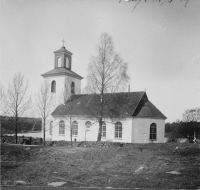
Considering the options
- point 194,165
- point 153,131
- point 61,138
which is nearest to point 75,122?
point 61,138

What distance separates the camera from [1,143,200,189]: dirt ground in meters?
8.56

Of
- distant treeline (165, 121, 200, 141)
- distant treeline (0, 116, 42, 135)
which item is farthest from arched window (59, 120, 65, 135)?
distant treeline (165, 121, 200, 141)

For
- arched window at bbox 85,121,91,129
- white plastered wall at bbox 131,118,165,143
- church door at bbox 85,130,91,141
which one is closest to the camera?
white plastered wall at bbox 131,118,165,143

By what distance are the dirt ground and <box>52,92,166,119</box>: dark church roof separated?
12.0m

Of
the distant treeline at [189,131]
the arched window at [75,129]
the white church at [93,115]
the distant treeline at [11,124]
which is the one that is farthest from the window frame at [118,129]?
the distant treeline at [189,131]

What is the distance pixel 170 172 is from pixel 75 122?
23741mm

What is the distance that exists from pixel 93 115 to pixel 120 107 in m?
4.86

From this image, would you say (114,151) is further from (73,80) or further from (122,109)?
(73,80)

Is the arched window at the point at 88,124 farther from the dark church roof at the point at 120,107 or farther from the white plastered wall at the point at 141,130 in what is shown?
the white plastered wall at the point at 141,130

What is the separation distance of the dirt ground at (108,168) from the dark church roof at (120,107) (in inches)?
471

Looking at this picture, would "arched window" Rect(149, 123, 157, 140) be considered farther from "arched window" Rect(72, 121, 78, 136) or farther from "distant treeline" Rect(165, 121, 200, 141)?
"distant treeline" Rect(165, 121, 200, 141)

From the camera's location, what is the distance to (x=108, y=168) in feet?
38.2

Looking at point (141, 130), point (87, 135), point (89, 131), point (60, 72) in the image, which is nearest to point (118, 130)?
point (141, 130)

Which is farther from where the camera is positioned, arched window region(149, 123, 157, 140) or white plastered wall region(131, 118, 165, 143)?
arched window region(149, 123, 157, 140)
